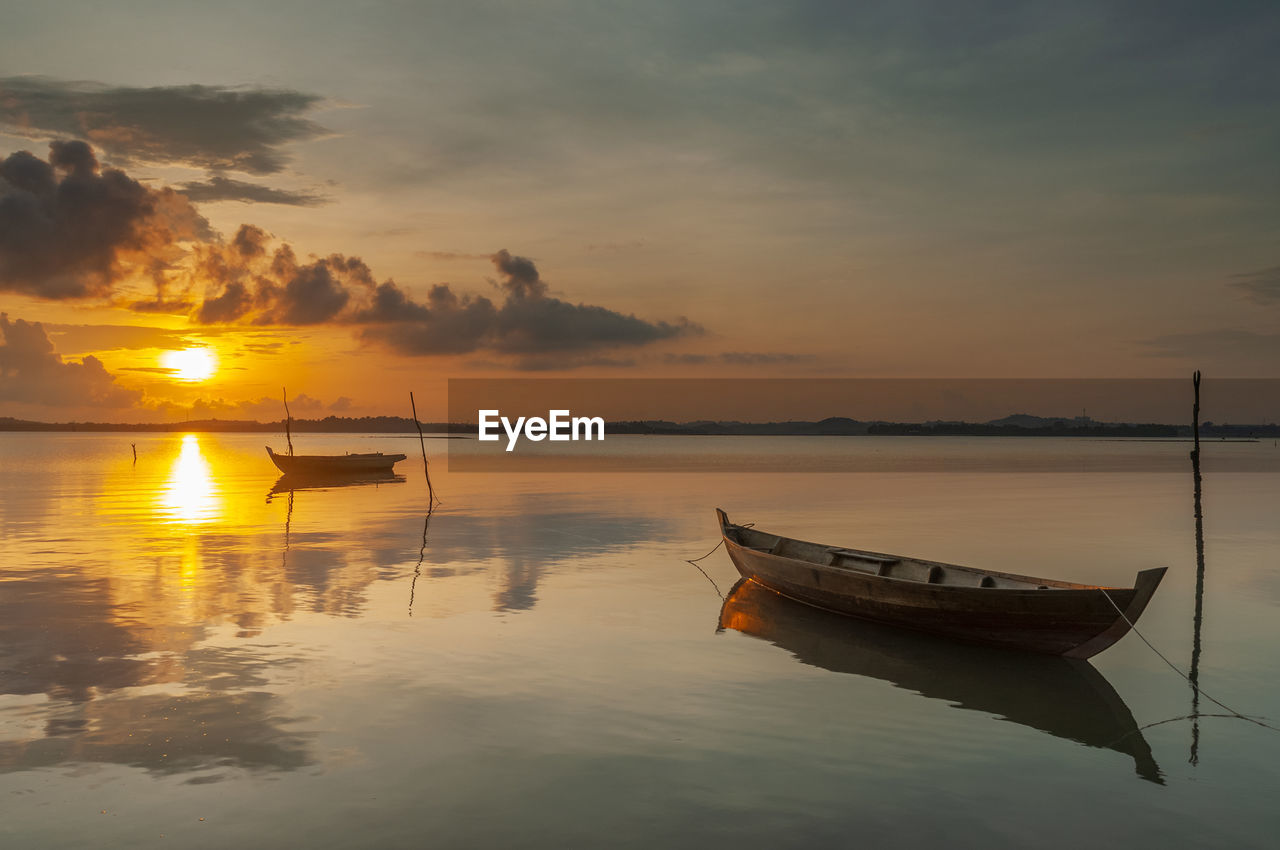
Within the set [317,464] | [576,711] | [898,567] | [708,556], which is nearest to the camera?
[576,711]

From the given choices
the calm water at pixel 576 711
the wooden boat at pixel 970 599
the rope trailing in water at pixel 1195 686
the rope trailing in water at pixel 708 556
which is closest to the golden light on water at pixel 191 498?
the calm water at pixel 576 711

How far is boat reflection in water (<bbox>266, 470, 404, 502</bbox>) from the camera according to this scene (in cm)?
5916

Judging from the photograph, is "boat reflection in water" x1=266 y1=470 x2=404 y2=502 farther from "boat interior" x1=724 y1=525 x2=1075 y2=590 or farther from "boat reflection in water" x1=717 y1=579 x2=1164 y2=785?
"boat reflection in water" x1=717 y1=579 x2=1164 y2=785

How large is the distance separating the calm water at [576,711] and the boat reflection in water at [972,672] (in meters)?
0.07

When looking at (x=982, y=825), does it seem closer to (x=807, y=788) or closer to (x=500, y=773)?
(x=807, y=788)

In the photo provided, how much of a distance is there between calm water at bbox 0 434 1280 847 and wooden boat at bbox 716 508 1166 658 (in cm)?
48

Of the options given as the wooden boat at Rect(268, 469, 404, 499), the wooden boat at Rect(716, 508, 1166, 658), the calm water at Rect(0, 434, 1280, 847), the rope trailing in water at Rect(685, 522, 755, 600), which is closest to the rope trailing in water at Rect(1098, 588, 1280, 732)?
the wooden boat at Rect(716, 508, 1166, 658)

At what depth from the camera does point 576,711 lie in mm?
11953

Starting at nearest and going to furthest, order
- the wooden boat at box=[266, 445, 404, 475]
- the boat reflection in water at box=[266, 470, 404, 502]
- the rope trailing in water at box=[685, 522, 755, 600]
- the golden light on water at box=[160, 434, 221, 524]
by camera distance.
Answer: the rope trailing in water at box=[685, 522, 755, 600]
the golden light on water at box=[160, 434, 221, 524]
the boat reflection in water at box=[266, 470, 404, 502]
the wooden boat at box=[266, 445, 404, 475]

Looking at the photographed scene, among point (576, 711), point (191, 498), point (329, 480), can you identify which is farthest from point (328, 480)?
point (576, 711)

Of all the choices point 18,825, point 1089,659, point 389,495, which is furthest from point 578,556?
point 389,495

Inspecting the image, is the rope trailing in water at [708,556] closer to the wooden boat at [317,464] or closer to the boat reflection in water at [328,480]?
the boat reflection in water at [328,480]

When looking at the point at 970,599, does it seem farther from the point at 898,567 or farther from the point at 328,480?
the point at 328,480

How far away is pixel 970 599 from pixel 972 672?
1.40 metres
